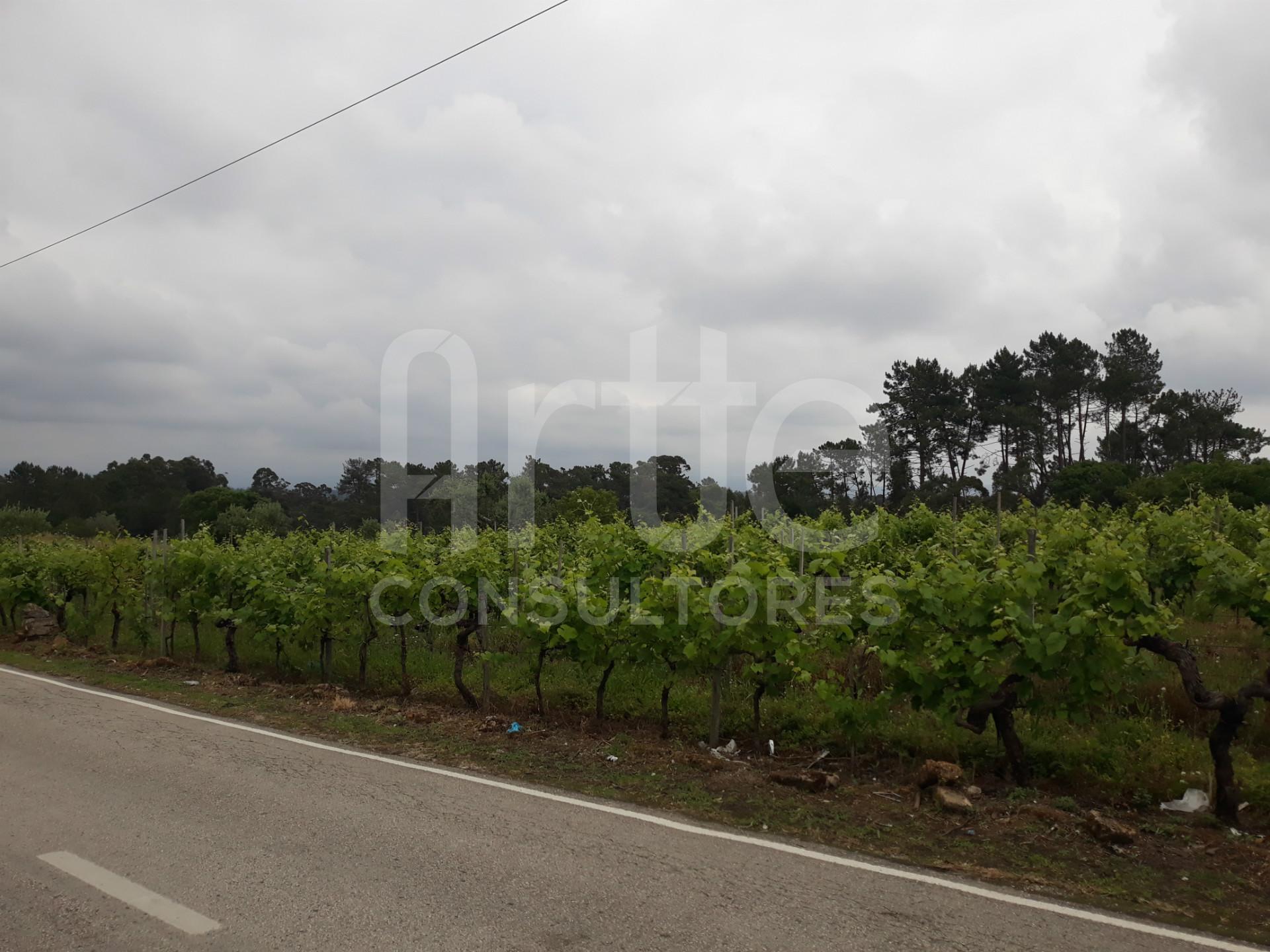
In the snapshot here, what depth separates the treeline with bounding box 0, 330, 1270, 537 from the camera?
39.2 m

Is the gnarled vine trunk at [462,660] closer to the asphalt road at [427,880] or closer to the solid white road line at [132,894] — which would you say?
the asphalt road at [427,880]

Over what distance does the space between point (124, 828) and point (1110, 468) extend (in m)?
50.5

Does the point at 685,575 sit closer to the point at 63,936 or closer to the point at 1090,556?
the point at 1090,556

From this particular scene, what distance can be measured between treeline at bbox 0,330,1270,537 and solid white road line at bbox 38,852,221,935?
25992 millimetres

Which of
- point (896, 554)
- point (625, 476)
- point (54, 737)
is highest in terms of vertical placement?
point (625, 476)

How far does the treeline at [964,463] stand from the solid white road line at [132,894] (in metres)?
26.0

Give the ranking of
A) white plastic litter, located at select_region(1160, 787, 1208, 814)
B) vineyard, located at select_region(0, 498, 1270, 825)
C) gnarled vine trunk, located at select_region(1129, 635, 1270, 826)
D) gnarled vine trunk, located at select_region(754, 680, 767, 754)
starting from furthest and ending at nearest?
gnarled vine trunk, located at select_region(754, 680, 767, 754) → vineyard, located at select_region(0, 498, 1270, 825) → white plastic litter, located at select_region(1160, 787, 1208, 814) → gnarled vine trunk, located at select_region(1129, 635, 1270, 826)

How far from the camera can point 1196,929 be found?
4293 millimetres

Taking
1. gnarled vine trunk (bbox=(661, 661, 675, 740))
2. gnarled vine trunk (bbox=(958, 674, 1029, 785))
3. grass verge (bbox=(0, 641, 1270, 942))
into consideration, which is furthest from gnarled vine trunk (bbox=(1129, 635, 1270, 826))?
gnarled vine trunk (bbox=(661, 661, 675, 740))

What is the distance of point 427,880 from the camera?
4.65 m

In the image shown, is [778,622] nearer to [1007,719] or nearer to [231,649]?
[1007,719]

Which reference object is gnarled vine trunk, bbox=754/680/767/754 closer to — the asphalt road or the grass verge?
the grass verge

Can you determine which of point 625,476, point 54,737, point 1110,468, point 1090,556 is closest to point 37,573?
point 54,737

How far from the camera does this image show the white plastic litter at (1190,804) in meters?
6.15
